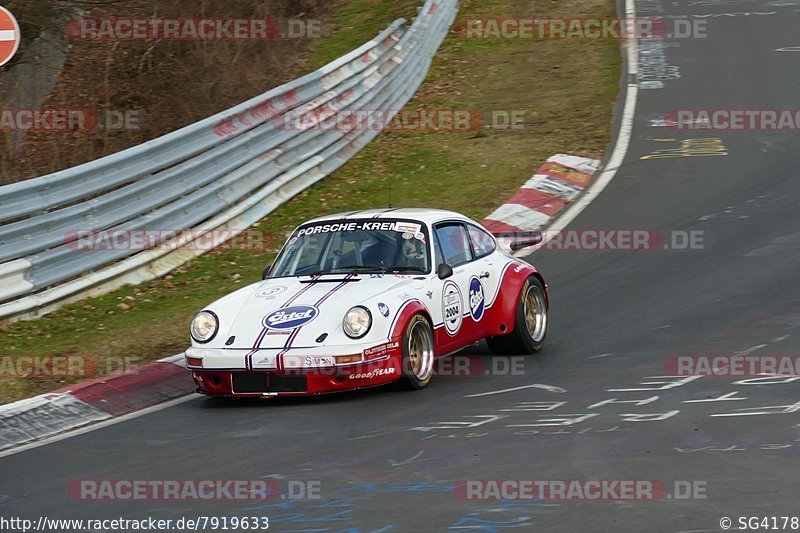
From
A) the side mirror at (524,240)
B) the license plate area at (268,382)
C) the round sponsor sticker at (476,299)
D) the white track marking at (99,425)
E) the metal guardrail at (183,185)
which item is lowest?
the white track marking at (99,425)

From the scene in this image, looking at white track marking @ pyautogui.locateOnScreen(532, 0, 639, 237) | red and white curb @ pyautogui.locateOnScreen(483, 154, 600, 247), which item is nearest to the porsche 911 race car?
red and white curb @ pyautogui.locateOnScreen(483, 154, 600, 247)

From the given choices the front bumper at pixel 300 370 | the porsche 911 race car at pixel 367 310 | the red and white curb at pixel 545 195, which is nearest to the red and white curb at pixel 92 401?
the porsche 911 race car at pixel 367 310

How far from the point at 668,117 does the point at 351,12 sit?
27.7 ft

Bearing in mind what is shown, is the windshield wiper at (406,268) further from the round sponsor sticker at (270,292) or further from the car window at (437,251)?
the round sponsor sticker at (270,292)

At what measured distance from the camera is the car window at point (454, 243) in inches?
371

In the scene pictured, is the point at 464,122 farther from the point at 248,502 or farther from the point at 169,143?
the point at 248,502

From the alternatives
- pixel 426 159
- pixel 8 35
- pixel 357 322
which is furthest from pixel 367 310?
pixel 426 159

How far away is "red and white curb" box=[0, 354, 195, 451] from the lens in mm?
7742

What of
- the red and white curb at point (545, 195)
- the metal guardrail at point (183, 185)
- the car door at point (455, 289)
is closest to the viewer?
the car door at point (455, 289)

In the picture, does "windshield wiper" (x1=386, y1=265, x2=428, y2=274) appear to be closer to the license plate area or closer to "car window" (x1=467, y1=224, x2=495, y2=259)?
"car window" (x1=467, y1=224, x2=495, y2=259)

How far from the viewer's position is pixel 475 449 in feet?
21.8

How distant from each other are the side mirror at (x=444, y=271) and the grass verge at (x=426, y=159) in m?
2.33

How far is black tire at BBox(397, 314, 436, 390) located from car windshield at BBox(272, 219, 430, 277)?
0.58 metres

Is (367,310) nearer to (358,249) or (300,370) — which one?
(300,370)
